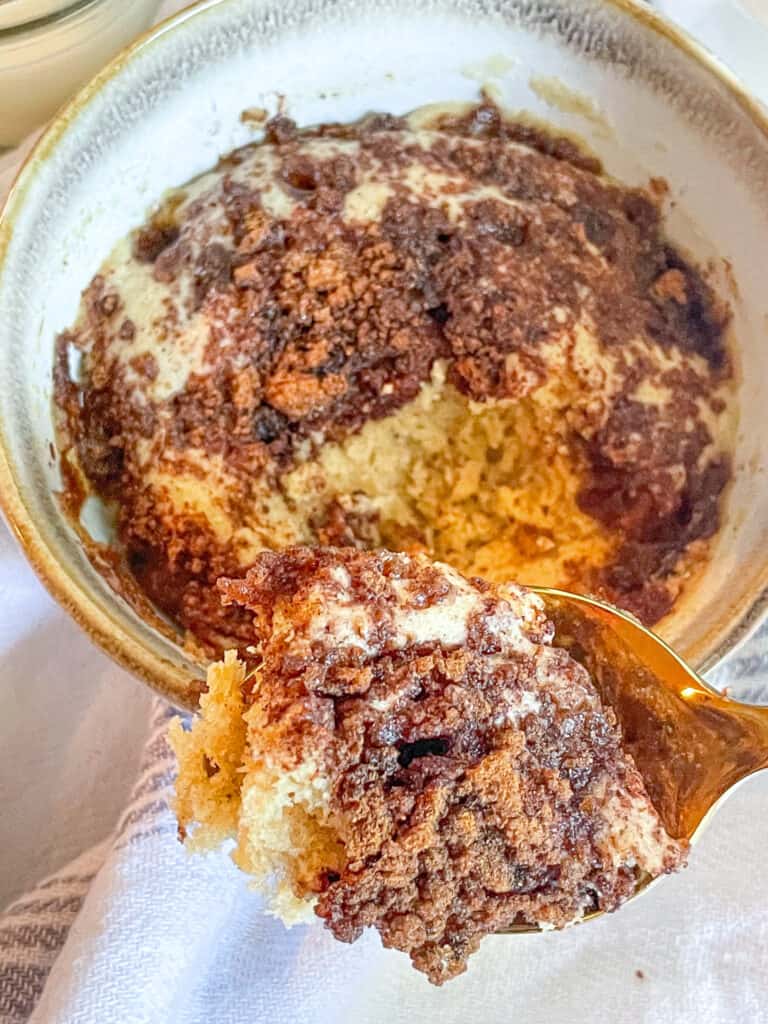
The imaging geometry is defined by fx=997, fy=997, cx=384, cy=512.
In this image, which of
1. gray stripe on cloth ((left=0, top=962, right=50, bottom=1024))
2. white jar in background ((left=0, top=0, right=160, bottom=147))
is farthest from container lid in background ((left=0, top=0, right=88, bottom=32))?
gray stripe on cloth ((left=0, top=962, right=50, bottom=1024))

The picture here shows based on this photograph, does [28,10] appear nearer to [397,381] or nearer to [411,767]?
[397,381]

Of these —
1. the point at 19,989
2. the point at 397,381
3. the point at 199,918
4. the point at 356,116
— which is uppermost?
the point at 356,116

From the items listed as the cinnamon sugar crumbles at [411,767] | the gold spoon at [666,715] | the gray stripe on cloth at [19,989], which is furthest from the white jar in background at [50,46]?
the gray stripe on cloth at [19,989]

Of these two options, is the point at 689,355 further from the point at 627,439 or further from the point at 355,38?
the point at 355,38

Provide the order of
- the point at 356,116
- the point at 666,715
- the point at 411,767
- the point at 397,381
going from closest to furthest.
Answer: the point at 411,767, the point at 666,715, the point at 397,381, the point at 356,116

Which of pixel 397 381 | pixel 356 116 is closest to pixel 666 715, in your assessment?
pixel 397 381

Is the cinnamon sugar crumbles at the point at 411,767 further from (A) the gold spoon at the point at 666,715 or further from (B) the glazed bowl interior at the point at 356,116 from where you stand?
(B) the glazed bowl interior at the point at 356,116
